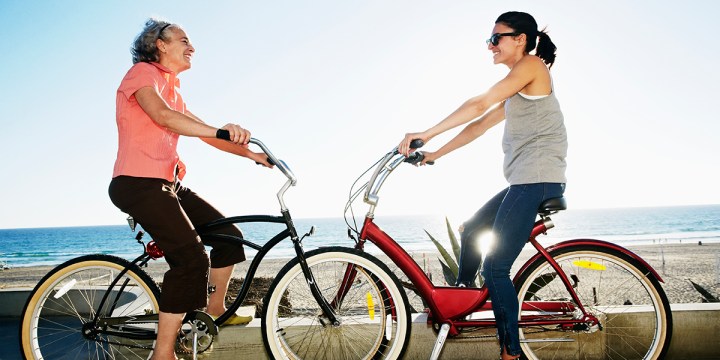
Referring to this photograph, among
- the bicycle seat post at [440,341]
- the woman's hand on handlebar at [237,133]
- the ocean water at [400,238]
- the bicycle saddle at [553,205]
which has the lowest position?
the ocean water at [400,238]

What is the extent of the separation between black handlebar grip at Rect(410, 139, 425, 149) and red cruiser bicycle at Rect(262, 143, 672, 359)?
135 millimetres

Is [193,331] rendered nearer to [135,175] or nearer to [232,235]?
[232,235]

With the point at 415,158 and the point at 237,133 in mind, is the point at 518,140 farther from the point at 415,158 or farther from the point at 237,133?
the point at 237,133

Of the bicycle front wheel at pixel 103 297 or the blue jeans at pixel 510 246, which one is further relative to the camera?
the bicycle front wheel at pixel 103 297

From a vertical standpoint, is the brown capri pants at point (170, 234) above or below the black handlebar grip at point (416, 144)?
below

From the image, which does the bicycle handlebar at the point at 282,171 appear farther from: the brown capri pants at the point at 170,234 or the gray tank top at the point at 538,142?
the gray tank top at the point at 538,142

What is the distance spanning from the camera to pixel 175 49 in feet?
9.09

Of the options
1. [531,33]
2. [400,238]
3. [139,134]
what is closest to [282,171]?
[139,134]

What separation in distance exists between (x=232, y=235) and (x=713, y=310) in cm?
295

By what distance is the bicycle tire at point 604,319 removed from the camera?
2688mm

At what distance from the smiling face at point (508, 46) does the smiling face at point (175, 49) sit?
1665mm

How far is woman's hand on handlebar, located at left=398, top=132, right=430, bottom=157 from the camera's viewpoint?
2.48 meters

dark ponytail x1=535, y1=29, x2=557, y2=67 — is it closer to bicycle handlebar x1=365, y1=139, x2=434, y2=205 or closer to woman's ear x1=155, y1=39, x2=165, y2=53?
bicycle handlebar x1=365, y1=139, x2=434, y2=205

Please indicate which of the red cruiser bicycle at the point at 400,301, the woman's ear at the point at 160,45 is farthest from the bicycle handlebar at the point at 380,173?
the woman's ear at the point at 160,45
